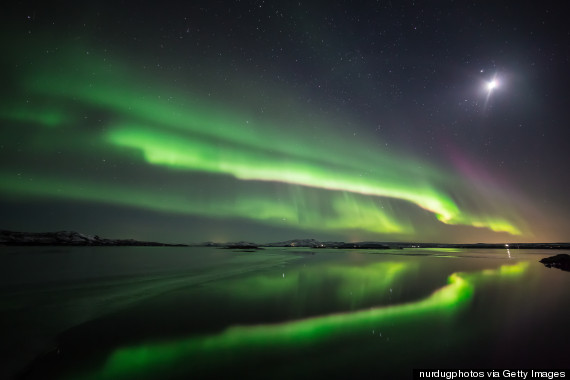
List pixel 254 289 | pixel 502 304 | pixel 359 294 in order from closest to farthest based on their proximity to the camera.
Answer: pixel 502 304 → pixel 359 294 → pixel 254 289

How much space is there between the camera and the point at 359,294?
1544cm

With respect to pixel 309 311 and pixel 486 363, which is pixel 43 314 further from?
pixel 486 363

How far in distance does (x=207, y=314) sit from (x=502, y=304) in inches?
572

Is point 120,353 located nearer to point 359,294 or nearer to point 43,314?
point 43,314

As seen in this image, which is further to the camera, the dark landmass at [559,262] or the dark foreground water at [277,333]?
the dark landmass at [559,262]

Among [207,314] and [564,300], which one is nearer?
[207,314]

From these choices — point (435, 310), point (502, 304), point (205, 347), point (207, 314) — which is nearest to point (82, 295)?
point (207, 314)

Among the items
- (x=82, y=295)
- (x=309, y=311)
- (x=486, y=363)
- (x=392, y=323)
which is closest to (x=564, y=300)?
(x=392, y=323)

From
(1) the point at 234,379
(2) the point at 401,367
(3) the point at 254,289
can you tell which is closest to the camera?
(1) the point at 234,379

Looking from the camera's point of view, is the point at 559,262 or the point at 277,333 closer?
the point at 277,333

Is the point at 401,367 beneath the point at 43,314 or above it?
above

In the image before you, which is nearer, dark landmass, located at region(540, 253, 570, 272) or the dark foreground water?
the dark foreground water

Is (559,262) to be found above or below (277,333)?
above

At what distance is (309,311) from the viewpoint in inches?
458
